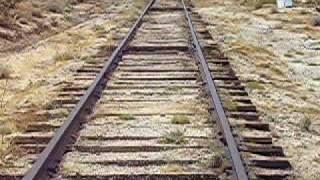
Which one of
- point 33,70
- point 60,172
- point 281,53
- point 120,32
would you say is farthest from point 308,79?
point 60,172

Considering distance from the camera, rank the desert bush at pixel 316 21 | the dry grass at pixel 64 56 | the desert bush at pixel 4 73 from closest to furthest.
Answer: the desert bush at pixel 4 73, the dry grass at pixel 64 56, the desert bush at pixel 316 21

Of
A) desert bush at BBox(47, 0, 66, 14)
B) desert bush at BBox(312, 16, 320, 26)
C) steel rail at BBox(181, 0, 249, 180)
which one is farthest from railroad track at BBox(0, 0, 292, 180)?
desert bush at BBox(47, 0, 66, 14)

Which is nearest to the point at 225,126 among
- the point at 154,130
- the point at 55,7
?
the point at 154,130

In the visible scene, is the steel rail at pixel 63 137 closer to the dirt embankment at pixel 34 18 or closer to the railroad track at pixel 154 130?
the railroad track at pixel 154 130

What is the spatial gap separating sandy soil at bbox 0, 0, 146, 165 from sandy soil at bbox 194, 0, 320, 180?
283 cm

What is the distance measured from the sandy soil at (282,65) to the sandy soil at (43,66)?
9.27 feet

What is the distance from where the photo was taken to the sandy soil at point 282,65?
24.7ft

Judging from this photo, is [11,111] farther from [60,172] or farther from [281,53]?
[281,53]

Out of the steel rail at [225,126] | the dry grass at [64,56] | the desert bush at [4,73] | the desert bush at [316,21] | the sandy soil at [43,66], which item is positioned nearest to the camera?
the steel rail at [225,126]

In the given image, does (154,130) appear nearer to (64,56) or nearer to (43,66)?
(43,66)

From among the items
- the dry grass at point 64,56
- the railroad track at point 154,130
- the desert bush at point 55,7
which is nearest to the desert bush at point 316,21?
the desert bush at point 55,7

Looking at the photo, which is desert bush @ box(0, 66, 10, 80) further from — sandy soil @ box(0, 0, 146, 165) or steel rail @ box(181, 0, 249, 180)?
steel rail @ box(181, 0, 249, 180)

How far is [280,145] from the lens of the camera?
7.16 meters

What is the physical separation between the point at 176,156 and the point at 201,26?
1200cm
